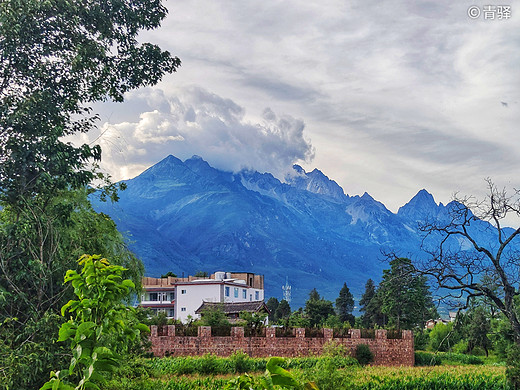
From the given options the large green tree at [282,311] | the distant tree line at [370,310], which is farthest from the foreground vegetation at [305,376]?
the large green tree at [282,311]

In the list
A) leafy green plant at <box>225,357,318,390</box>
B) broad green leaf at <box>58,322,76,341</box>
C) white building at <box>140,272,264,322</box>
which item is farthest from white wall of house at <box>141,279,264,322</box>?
leafy green plant at <box>225,357,318,390</box>

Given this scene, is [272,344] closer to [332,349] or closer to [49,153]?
[332,349]

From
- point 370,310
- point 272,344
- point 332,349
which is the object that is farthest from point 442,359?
point 370,310

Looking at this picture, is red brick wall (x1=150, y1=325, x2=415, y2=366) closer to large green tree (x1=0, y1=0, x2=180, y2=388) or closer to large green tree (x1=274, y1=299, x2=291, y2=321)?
large green tree (x1=0, y1=0, x2=180, y2=388)

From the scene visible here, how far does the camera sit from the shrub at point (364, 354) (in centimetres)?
2619

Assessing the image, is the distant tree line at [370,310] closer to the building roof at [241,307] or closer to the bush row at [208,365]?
the building roof at [241,307]

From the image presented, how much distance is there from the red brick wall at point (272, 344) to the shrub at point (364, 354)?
27 centimetres

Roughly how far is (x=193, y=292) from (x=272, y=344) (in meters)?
30.9

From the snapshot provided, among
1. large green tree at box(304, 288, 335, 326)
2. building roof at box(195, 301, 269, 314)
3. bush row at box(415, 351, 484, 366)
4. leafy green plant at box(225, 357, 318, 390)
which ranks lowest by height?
bush row at box(415, 351, 484, 366)

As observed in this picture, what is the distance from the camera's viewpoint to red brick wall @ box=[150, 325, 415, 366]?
85.5 feet

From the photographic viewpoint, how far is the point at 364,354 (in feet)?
86.3

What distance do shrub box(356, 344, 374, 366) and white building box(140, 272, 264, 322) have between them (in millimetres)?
26739

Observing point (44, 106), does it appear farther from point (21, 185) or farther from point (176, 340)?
point (176, 340)

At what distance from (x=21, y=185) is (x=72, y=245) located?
74.1 inches
